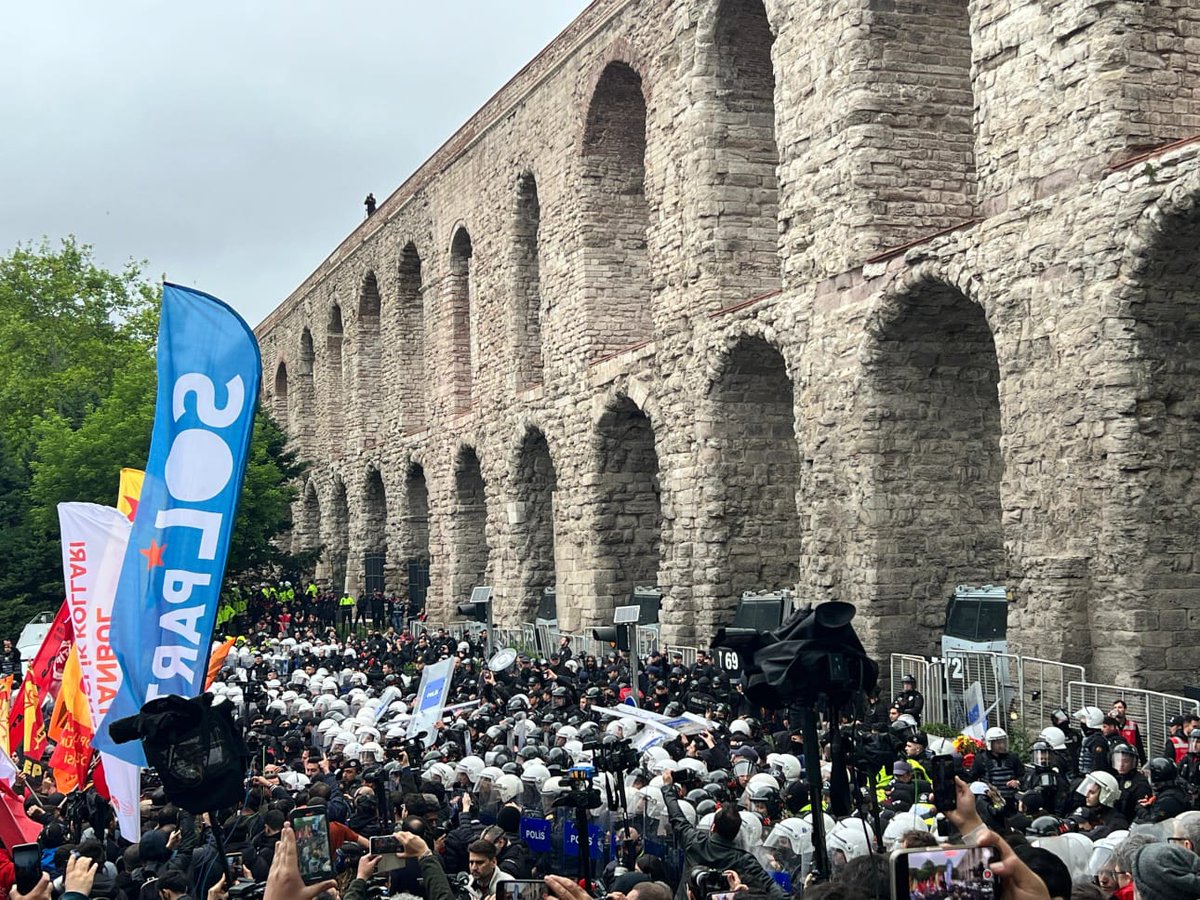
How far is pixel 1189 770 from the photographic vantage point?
9.87 meters

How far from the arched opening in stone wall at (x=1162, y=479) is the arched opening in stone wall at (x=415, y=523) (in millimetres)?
25281

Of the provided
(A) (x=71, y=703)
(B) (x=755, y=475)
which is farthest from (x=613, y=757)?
(B) (x=755, y=475)

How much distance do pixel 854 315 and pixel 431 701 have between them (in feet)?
25.1

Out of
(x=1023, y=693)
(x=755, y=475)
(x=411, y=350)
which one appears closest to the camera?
(x=1023, y=693)

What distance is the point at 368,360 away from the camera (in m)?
42.7

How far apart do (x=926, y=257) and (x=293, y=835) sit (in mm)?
12924

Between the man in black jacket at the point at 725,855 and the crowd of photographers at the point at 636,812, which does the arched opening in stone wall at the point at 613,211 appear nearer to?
the crowd of photographers at the point at 636,812

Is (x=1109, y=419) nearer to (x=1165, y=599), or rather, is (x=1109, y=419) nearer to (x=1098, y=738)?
(x=1165, y=599)

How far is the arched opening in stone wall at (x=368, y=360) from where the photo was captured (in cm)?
4222

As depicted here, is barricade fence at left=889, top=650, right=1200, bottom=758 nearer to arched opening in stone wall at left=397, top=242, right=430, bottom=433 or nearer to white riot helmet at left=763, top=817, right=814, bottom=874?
white riot helmet at left=763, top=817, right=814, bottom=874

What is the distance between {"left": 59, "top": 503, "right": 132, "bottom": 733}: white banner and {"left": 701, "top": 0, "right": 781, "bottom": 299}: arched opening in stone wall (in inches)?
472

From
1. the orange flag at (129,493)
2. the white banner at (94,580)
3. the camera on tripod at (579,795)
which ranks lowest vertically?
the camera on tripod at (579,795)

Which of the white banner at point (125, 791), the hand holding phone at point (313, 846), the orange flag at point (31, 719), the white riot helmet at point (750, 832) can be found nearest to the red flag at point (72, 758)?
the orange flag at point (31, 719)

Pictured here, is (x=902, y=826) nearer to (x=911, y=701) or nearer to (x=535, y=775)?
(x=535, y=775)
